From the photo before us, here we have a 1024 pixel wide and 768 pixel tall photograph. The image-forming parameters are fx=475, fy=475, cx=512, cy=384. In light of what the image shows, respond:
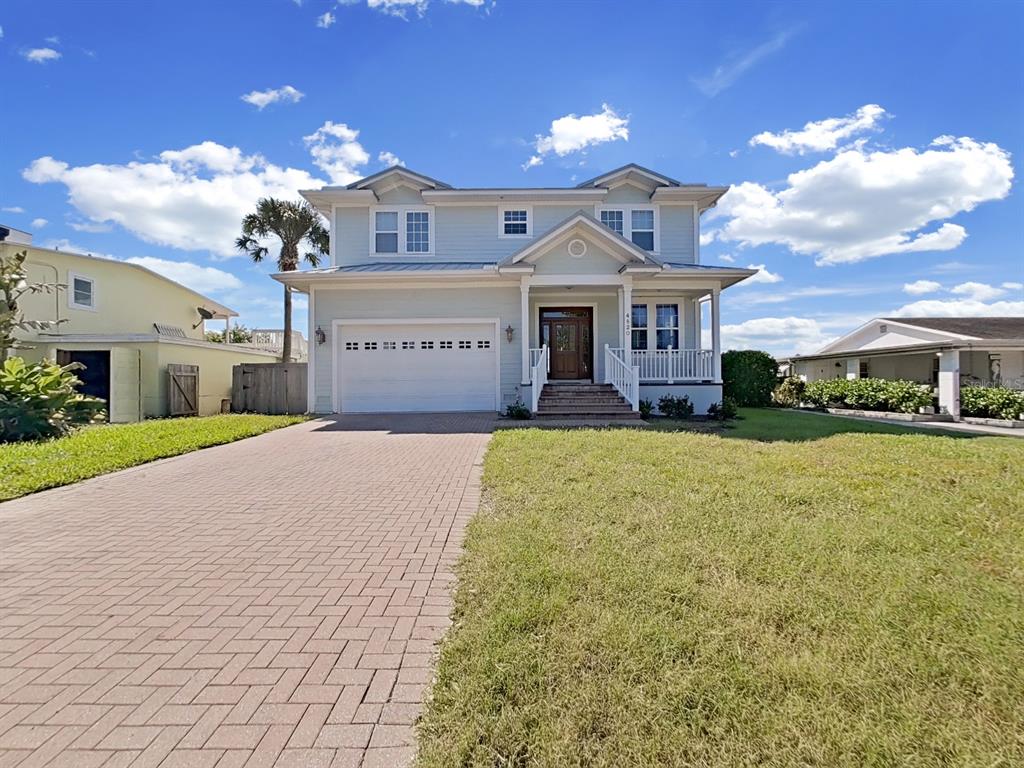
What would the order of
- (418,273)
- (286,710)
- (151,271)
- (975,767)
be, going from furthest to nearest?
(151,271) < (418,273) < (286,710) < (975,767)

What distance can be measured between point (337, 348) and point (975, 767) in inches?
586

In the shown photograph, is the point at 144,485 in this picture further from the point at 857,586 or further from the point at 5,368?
the point at 857,586

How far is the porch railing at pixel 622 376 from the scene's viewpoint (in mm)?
12903

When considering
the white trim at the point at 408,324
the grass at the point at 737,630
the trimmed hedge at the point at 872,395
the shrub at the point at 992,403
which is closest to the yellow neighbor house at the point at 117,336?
the white trim at the point at 408,324

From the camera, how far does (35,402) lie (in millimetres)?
10109

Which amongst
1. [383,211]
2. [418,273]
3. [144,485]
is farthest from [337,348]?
[144,485]

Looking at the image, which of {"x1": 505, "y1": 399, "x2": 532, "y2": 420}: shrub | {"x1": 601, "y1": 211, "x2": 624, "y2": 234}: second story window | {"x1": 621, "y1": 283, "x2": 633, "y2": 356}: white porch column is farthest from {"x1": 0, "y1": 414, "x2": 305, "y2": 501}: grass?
{"x1": 601, "y1": 211, "x2": 624, "y2": 234}: second story window

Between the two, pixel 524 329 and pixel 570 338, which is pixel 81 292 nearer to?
pixel 524 329

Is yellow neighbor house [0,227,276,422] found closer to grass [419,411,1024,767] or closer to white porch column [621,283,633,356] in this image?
white porch column [621,283,633,356]

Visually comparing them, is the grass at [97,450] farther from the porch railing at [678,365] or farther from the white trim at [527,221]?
the porch railing at [678,365]

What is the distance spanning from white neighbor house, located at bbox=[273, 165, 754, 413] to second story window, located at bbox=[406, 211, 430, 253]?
0.03 meters

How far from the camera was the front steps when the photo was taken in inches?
501

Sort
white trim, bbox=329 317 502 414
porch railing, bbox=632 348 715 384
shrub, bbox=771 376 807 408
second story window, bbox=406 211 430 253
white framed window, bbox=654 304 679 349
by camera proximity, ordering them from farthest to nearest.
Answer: shrub, bbox=771 376 807 408, second story window, bbox=406 211 430 253, white framed window, bbox=654 304 679 349, white trim, bbox=329 317 502 414, porch railing, bbox=632 348 715 384

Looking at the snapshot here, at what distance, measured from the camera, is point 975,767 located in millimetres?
1997
